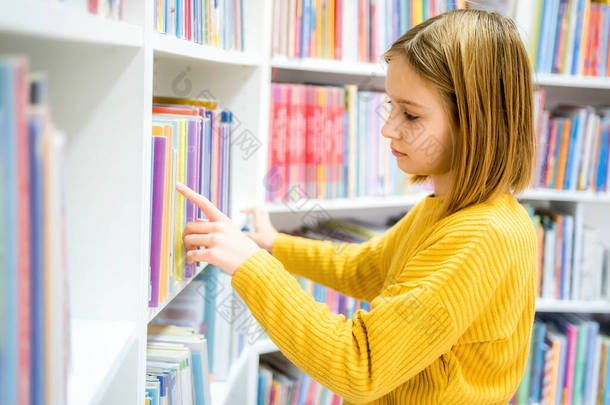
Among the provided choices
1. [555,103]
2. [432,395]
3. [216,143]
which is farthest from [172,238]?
[555,103]

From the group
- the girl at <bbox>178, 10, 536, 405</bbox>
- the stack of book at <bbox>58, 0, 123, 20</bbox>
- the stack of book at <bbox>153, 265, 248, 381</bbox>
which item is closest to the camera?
the stack of book at <bbox>58, 0, 123, 20</bbox>

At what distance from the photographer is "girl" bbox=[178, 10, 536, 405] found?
796 mm

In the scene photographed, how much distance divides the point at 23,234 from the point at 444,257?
23.5 inches

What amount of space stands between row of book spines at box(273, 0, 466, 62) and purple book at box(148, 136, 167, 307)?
2.49ft

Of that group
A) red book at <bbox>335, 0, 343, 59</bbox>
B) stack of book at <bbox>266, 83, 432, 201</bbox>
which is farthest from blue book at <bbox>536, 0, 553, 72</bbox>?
red book at <bbox>335, 0, 343, 59</bbox>

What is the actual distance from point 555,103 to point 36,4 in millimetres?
1884

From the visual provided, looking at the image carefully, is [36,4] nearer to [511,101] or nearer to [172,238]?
[172,238]

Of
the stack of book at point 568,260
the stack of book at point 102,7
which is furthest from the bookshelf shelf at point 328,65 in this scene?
the stack of book at point 102,7

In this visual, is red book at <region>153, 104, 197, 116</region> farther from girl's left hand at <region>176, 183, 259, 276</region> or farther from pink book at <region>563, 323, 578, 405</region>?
pink book at <region>563, 323, 578, 405</region>

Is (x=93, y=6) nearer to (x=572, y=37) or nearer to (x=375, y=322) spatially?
(x=375, y=322)

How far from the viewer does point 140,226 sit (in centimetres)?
65

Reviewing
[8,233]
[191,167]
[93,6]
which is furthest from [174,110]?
[8,233]

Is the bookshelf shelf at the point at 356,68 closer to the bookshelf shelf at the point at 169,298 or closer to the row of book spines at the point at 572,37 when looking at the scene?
the row of book spines at the point at 572,37

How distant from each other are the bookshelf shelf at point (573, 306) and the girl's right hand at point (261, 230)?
3.17ft
